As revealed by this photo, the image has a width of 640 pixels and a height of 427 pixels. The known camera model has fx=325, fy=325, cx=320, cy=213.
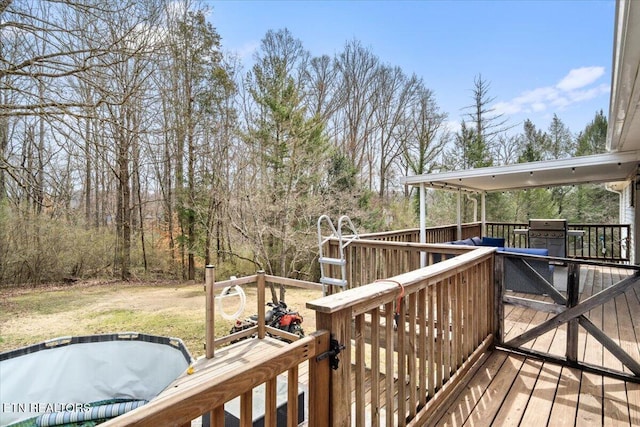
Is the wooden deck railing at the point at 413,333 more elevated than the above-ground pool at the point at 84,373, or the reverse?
the wooden deck railing at the point at 413,333

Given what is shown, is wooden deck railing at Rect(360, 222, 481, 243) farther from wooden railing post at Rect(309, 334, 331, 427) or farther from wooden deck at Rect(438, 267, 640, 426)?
wooden railing post at Rect(309, 334, 331, 427)

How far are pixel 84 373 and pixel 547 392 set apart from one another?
7622 millimetres

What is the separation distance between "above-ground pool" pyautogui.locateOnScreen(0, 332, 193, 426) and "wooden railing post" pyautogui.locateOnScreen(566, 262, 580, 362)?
16.8ft

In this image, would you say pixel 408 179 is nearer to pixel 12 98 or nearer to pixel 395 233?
pixel 395 233

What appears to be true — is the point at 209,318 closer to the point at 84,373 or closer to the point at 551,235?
the point at 84,373

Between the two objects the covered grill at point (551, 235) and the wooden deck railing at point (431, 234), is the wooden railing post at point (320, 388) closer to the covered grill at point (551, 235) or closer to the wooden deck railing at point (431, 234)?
the wooden deck railing at point (431, 234)

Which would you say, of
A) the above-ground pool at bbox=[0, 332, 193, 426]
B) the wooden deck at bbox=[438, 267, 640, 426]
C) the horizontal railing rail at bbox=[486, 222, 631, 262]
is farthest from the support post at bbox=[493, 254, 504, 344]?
the horizontal railing rail at bbox=[486, 222, 631, 262]

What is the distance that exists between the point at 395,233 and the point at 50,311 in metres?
8.72

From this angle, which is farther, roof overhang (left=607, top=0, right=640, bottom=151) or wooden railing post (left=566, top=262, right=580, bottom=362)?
wooden railing post (left=566, top=262, right=580, bottom=362)

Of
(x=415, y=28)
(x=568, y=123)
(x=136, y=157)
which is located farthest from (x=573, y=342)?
(x=568, y=123)

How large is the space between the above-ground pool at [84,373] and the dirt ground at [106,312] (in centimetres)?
88

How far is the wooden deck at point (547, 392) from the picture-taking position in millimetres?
2115

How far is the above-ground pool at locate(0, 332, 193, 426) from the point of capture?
5.73 metres

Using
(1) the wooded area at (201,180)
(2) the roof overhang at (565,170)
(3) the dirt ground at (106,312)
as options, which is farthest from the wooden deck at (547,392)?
(1) the wooded area at (201,180)
